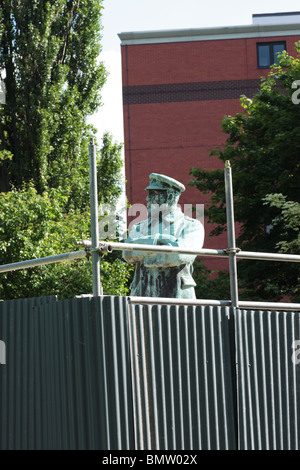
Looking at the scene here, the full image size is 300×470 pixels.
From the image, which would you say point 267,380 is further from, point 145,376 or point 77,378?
point 77,378

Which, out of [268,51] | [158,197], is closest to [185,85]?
[268,51]

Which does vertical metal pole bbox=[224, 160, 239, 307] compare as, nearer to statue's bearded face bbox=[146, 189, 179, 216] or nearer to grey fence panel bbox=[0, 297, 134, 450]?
grey fence panel bbox=[0, 297, 134, 450]

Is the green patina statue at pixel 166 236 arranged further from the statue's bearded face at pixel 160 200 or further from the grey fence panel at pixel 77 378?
the grey fence panel at pixel 77 378

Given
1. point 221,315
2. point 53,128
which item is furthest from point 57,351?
point 53,128

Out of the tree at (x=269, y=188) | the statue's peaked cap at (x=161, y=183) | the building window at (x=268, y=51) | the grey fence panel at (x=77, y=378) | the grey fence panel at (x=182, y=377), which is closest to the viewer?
the grey fence panel at (x=77, y=378)

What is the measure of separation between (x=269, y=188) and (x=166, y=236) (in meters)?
14.5

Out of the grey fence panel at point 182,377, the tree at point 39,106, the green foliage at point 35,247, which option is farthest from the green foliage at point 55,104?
the grey fence panel at point 182,377

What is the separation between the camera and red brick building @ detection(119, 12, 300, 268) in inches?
1448

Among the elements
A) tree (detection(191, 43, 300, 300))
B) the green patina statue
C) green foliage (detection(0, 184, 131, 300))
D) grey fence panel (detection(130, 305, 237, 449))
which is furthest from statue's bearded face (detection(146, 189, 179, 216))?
tree (detection(191, 43, 300, 300))

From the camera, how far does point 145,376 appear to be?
4.87 meters

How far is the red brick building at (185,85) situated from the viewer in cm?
3678

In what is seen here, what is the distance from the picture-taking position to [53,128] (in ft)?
82.3

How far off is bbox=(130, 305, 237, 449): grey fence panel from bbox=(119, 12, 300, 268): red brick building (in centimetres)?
3158

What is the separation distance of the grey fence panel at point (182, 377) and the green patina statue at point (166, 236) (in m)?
1.94
